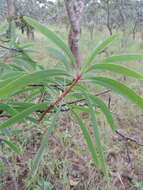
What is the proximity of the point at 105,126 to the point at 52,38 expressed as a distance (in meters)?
1.22

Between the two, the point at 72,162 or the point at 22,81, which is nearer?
the point at 22,81

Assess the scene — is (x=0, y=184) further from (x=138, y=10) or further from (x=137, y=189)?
(x=138, y=10)

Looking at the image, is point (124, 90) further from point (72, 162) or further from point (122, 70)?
point (72, 162)

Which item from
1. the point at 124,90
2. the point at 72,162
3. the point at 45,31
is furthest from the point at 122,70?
the point at 72,162

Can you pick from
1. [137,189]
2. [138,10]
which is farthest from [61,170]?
[138,10]

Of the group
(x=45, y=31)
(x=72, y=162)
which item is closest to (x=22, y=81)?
(x=45, y=31)

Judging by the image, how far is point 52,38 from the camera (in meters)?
0.31

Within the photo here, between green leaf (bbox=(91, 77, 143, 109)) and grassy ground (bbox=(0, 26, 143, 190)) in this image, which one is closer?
green leaf (bbox=(91, 77, 143, 109))

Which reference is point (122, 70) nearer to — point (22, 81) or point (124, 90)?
point (124, 90)

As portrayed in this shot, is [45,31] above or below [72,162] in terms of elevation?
above

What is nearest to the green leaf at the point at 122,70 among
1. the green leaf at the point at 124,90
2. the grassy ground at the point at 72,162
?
the green leaf at the point at 124,90

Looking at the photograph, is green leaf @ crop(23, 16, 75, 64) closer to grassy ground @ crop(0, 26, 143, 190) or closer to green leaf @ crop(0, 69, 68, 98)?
green leaf @ crop(0, 69, 68, 98)

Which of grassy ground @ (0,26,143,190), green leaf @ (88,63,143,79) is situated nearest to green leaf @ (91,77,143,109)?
green leaf @ (88,63,143,79)

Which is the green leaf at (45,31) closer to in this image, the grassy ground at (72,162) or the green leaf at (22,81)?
the green leaf at (22,81)
